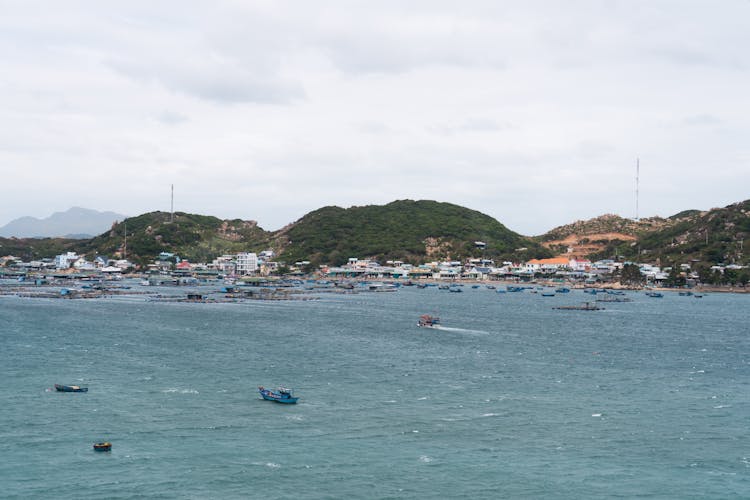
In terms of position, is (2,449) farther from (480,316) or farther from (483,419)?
(480,316)

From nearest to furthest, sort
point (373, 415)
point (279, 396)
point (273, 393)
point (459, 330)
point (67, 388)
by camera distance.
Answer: point (373, 415) < point (279, 396) < point (273, 393) < point (67, 388) < point (459, 330)

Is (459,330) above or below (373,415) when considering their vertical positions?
above

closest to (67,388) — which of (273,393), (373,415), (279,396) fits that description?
(273,393)

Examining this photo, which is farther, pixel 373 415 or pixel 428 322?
pixel 428 322

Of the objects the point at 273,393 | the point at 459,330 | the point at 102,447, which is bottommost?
the point at 102,447

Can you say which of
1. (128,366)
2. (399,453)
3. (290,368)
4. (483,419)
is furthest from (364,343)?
(399,453)

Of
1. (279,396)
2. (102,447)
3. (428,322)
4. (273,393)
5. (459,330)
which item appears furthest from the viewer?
(428,322)

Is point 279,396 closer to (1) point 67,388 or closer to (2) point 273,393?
(2) point 273,393

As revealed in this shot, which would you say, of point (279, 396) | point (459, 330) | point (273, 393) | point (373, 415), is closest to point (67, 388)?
point (273, 393)

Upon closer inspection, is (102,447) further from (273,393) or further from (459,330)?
(459,330)

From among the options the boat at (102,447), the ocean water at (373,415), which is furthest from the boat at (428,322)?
the boat at (102,447)
